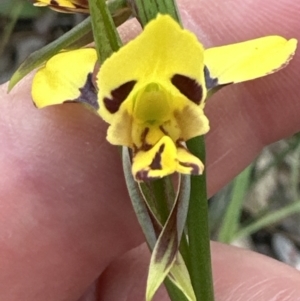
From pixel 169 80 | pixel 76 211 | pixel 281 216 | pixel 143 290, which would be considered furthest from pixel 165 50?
pixel 281 216

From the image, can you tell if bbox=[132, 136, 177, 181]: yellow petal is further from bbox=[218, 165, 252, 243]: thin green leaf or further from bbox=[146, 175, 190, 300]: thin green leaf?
bbox=[218, 165, 252, 243]: thin green leaf

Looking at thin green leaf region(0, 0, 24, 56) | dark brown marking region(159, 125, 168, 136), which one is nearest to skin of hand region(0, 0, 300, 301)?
dark brown marking region(159, 125, 168, 136)

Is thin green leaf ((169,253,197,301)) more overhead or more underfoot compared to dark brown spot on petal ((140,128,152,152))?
more underfoot

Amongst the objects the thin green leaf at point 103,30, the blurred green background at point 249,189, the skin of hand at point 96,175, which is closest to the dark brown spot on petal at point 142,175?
the thin green leaf at point 103,30

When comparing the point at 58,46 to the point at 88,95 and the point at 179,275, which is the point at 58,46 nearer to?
the point at 88,95

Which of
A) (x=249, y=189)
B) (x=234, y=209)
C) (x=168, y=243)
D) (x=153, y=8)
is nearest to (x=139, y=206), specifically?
(x=168, y=243)

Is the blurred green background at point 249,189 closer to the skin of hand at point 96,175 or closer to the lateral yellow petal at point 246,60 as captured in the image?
the skin of hand at point 96,175
